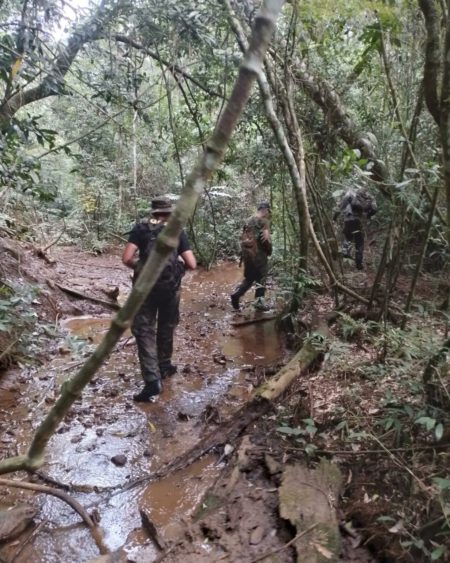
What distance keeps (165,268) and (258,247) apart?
3102 mm

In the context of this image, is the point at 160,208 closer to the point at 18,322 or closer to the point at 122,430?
the point at 18,322

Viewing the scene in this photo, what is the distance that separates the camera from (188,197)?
128cm

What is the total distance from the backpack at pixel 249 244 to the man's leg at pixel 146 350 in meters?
3.12

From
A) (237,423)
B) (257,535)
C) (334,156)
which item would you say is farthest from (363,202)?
(257,535)

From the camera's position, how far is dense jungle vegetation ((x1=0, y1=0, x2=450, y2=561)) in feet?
9.76

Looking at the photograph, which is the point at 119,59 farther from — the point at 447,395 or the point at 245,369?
the point at 447,395

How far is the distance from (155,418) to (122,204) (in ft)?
41.3

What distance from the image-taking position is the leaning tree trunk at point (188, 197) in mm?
1130

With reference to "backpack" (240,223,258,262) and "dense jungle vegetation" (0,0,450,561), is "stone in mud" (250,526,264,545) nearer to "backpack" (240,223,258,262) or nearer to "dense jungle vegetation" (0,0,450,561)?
"dense jungle vegetation" (0,0,450,561)

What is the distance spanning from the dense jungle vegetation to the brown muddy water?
0.63 metres

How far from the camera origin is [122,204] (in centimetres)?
1620

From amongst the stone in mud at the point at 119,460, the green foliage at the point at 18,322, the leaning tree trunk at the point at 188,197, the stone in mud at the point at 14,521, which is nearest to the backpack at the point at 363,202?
the green foliage at the point at 18,322

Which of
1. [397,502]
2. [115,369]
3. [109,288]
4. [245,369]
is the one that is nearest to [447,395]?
[397,502]

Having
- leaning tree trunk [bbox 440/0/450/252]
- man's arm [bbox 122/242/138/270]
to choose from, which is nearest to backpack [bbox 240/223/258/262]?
man's arm [bbox 122/242/138/270]
